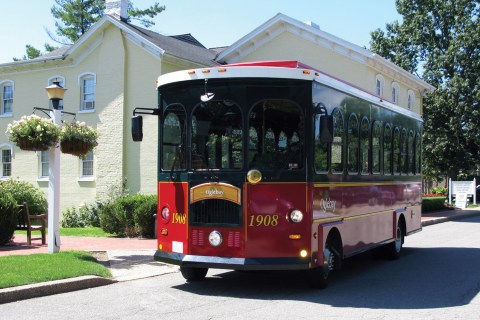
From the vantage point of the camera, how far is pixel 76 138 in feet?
36.2

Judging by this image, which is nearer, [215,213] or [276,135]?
[276,135]

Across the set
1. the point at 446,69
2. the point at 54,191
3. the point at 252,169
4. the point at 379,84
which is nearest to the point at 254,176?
the point at 252,169

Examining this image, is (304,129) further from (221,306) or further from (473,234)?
(473,234)

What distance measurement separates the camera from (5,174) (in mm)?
26578

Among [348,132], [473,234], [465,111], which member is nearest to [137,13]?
[465,111]

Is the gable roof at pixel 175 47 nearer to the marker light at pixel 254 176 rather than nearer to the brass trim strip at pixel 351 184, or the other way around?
the brass trim strip at pixel 351 184

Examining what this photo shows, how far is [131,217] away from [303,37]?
12971mm

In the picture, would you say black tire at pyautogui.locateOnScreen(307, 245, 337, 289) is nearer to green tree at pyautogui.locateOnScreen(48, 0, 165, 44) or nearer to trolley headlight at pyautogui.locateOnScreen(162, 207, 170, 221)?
trolley headlight at pyautogui.locateOnScreen(162, 207, 170, 221)

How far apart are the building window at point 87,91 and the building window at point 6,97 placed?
14.9 feet

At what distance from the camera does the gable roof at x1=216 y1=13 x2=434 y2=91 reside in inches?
928

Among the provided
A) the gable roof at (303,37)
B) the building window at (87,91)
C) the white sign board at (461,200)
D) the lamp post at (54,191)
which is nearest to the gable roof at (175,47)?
the gable roof at (303,37)

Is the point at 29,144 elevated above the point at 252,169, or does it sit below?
above

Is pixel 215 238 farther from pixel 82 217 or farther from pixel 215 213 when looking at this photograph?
pixel 82 217

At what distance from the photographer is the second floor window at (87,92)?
23844 millimetres
